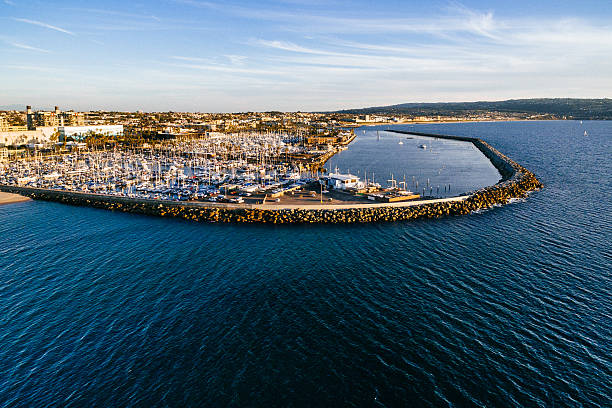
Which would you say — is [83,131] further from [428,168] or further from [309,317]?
[309,317]

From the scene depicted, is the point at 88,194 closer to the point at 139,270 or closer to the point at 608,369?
the point at 139,270

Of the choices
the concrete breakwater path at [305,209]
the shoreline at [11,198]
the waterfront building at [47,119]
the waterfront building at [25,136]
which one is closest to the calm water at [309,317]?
the concrete breakwater path at [305,209]

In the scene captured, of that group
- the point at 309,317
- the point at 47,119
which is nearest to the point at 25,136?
the point at 47,119

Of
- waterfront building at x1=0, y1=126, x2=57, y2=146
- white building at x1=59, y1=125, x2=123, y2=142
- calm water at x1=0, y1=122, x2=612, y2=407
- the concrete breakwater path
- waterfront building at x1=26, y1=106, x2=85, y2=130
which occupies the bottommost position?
calm water at x1=0, y1=122, x2=612, y2=407

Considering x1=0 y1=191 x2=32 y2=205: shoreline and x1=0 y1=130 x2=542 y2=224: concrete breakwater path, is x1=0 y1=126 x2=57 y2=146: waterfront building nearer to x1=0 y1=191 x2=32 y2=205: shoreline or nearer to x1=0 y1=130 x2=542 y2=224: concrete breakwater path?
x1=0 y1=191 x2=32 y2=205: shoreline

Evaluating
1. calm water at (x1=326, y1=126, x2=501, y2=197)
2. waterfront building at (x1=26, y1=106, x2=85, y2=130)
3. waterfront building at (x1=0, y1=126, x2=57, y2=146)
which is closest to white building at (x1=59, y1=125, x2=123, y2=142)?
waterfront building at (x1=0, y1=126, x2=57, y2=146)

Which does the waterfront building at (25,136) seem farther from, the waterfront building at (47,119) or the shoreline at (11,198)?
the shoreline at (11,198)
